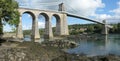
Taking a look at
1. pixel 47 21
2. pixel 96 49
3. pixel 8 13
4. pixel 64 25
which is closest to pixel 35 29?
pixel 47 21

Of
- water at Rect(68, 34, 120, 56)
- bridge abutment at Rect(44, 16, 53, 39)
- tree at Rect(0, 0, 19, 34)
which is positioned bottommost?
water at Rect(68, 34, 120, 56)

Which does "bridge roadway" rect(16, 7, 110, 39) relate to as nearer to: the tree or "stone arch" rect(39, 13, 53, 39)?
"stone arch" rect(39, 13, 53, 39)

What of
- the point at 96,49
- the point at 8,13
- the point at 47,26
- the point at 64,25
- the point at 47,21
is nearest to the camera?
the point at 8,13

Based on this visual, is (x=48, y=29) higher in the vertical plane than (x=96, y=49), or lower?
higher

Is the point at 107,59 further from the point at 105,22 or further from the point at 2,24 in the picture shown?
the point at 105,22

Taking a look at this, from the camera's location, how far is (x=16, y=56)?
76.0 feet

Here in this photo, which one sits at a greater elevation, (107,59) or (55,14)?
(55,14)

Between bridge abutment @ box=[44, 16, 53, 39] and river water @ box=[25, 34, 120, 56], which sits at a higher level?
bridge abutment @ box=[44, 16, 53, 39]

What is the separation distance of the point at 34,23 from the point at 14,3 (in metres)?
50.0

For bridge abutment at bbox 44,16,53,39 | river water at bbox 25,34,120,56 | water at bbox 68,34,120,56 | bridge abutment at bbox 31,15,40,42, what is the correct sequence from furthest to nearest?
1. bridge abutment at bbox 44,16,53,39
2. bridge abutment at bbox 31,15,40,42
3. water at bbox 68,34,120,56
4. river water at bbox 25,34,120,56

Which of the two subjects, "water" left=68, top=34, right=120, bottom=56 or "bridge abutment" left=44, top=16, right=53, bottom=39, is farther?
"bridge abutment" left=44, top=16, right=53, bottom=39

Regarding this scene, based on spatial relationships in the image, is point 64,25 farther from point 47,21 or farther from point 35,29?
point 35,29

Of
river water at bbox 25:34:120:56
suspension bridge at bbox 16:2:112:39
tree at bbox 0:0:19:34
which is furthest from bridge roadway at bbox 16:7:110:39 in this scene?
tree at bbox 0:0:19:34

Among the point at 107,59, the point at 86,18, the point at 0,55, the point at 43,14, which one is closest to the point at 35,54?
the point at 0,55
